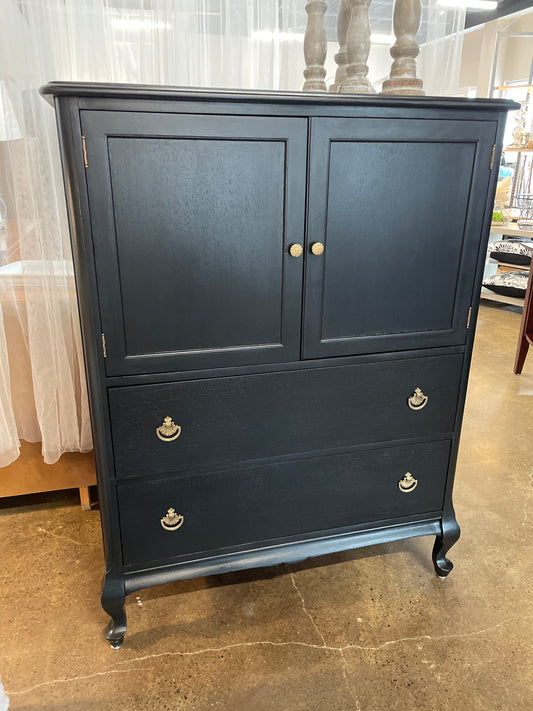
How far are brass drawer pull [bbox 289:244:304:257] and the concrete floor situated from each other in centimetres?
100

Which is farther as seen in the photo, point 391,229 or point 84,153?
point 391,229

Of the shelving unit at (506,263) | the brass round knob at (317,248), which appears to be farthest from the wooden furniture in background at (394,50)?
the shelving unit at (506,263)

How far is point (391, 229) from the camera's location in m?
1.24

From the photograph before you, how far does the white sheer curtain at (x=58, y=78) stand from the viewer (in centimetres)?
150

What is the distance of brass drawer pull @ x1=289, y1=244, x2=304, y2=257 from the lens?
1.18 m

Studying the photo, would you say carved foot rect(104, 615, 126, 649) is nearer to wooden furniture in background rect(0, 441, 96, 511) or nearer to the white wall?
wooden furniture in background rect(0, 441, 96, 511)

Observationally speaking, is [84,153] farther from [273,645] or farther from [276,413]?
[273,645]

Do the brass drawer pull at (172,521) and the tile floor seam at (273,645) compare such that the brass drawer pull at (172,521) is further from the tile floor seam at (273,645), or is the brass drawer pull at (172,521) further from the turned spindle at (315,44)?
the turned spindle at (315,44)

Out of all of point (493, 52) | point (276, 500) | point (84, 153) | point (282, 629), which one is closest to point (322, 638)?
point (282, 629)

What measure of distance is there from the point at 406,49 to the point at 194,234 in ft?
2.33

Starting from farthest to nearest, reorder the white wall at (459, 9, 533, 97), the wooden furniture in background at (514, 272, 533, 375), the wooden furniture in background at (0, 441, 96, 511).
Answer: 1. the white wall at (459, 9, 533, 97)
2. the wooden furniture in background at (514, 272, 533, 375)
3. the wooden furniture in background at (0, 441, 96, 511)

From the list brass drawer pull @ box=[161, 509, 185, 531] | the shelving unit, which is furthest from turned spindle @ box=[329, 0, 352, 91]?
the shelving unit

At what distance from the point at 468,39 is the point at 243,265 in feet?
22.8

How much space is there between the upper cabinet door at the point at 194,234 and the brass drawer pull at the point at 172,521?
0.39 meters
